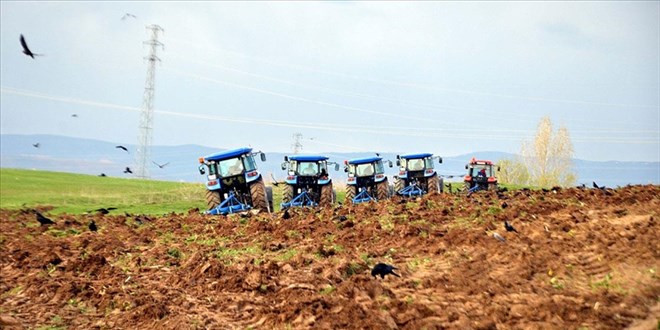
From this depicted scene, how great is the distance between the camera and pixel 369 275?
10648mm

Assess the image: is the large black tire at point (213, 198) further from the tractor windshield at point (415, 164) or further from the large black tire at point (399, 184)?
the tractor windshield at point (415, 164)

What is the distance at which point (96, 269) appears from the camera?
45.4 ft

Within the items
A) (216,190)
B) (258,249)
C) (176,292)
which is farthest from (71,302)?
(216,190)

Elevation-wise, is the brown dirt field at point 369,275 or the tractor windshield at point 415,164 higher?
the tractor windshield at point 415,164

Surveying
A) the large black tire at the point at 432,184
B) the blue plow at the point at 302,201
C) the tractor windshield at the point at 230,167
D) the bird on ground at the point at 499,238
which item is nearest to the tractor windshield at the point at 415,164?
the large black tire at the point at 432,184

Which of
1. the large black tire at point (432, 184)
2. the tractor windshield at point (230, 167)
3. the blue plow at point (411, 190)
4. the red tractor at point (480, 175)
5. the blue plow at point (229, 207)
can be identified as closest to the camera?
the blue plow at point (229, 207)

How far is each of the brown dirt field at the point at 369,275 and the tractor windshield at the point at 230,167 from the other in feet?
28.7

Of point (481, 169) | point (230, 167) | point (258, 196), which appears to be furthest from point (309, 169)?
point (481, 169)

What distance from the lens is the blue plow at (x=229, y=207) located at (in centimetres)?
2647

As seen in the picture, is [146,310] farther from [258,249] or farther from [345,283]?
[258,249]

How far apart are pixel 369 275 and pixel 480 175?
111 ft

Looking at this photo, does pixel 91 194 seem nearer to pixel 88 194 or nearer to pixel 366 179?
pixel 88 194

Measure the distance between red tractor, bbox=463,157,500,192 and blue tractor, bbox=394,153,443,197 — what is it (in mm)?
5836

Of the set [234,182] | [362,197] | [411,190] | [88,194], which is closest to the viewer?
[234,182]
